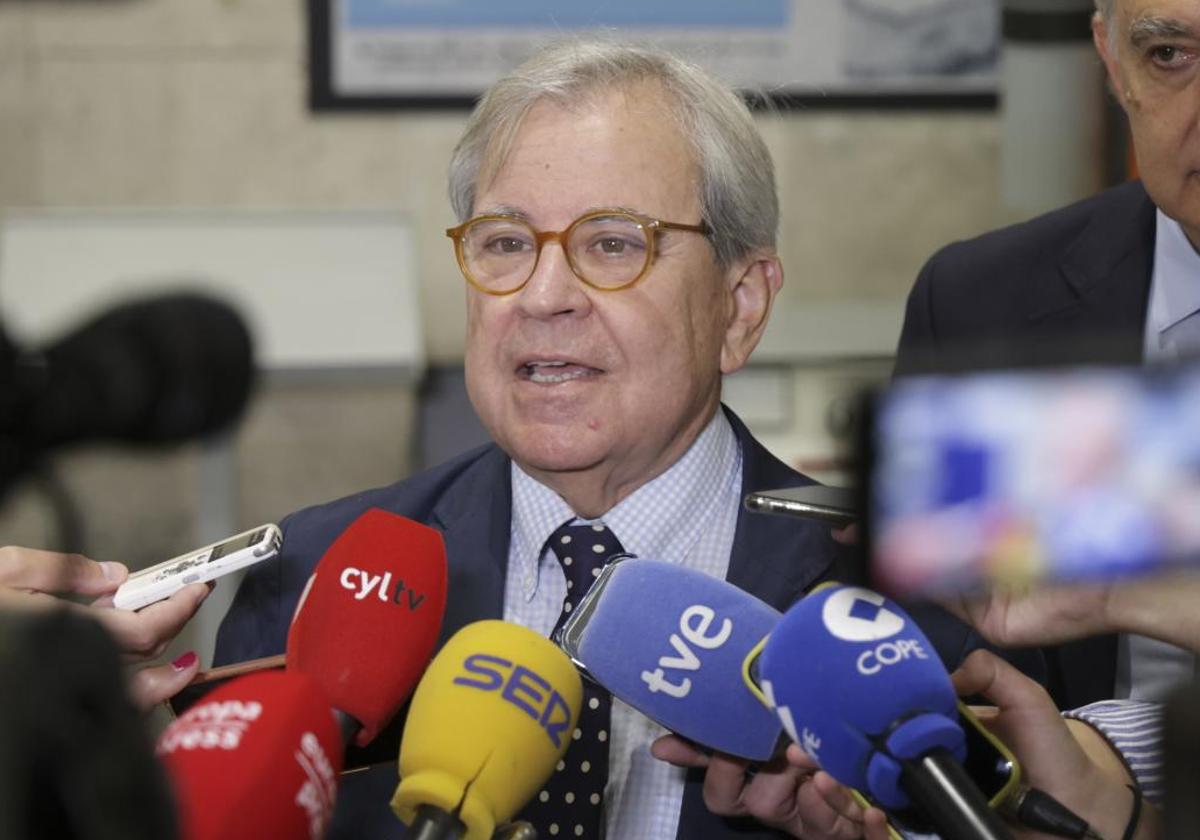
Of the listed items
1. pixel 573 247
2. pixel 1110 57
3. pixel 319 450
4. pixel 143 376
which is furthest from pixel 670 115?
pixel 319 450

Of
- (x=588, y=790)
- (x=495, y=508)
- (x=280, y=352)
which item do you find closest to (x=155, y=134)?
(x=280, y=352)

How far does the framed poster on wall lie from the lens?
13.5 feet

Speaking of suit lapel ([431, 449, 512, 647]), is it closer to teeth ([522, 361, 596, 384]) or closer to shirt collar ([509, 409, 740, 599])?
shirt collar ([509, 409, 740, 599])

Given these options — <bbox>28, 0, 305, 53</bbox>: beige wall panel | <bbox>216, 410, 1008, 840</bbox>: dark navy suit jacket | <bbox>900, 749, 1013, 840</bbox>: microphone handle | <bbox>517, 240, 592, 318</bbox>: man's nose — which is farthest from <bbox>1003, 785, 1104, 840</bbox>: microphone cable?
A: <bbox>28, 0, 305, 53</bbox>: beige wall panel

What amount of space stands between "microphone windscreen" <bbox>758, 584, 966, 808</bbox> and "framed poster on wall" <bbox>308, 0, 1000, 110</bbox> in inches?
126

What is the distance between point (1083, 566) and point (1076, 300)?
1035 millimetres

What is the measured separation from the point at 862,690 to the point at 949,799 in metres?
0.09

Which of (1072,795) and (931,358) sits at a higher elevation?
(931,358)

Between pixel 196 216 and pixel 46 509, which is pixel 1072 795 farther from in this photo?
pixel 196 216

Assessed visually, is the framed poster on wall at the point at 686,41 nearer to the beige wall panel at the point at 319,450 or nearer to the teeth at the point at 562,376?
the beige wall panel at the point at 319,450

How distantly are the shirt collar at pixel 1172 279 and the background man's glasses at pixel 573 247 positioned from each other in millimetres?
558

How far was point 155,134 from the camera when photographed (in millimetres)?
4094

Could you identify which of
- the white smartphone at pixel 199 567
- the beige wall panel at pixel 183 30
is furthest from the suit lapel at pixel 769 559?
the beige wall panel at pixel 183 30

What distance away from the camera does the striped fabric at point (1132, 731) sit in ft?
4.05
